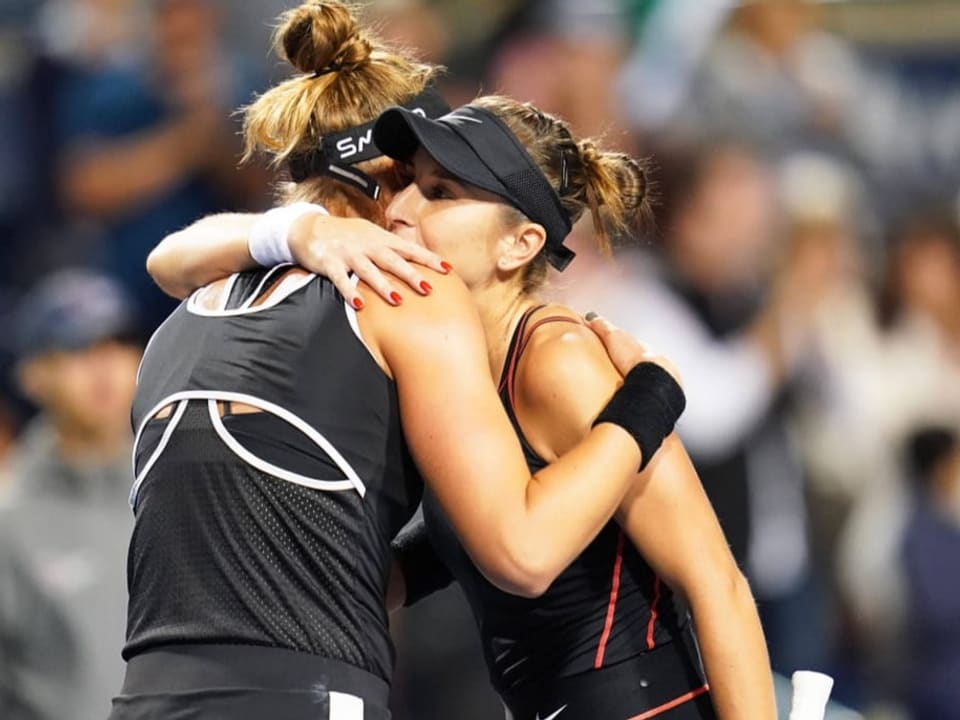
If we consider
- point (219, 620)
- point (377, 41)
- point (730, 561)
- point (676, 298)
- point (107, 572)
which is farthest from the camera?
point (676, 298)

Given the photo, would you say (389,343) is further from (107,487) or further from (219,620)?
(107,487)

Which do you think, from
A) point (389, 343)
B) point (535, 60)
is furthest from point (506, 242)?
point (535, 60)

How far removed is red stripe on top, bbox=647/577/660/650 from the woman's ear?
562 millimetres

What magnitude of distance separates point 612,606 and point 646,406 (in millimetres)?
362

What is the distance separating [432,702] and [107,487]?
122 cm

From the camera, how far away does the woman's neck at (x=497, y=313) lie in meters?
2.71

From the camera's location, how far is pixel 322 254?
237 centimetres

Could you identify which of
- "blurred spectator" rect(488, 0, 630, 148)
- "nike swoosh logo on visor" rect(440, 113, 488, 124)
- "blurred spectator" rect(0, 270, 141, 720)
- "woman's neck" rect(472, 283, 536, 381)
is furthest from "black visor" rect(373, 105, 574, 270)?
"blurred spectator" rect(488, 0, 630, 148)

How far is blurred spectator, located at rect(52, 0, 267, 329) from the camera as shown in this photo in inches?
238

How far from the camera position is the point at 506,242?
2680 mm

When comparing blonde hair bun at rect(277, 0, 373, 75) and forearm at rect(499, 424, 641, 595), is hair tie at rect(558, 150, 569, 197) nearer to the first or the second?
blonde hair bun at rect(277, 0, 373, 75)

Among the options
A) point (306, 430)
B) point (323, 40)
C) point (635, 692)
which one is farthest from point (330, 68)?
point (635, 692)

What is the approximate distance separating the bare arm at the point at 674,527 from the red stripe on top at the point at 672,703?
0.25 ft

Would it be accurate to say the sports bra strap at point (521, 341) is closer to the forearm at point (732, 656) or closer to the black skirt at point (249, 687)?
the forearm at point (732, 656)
